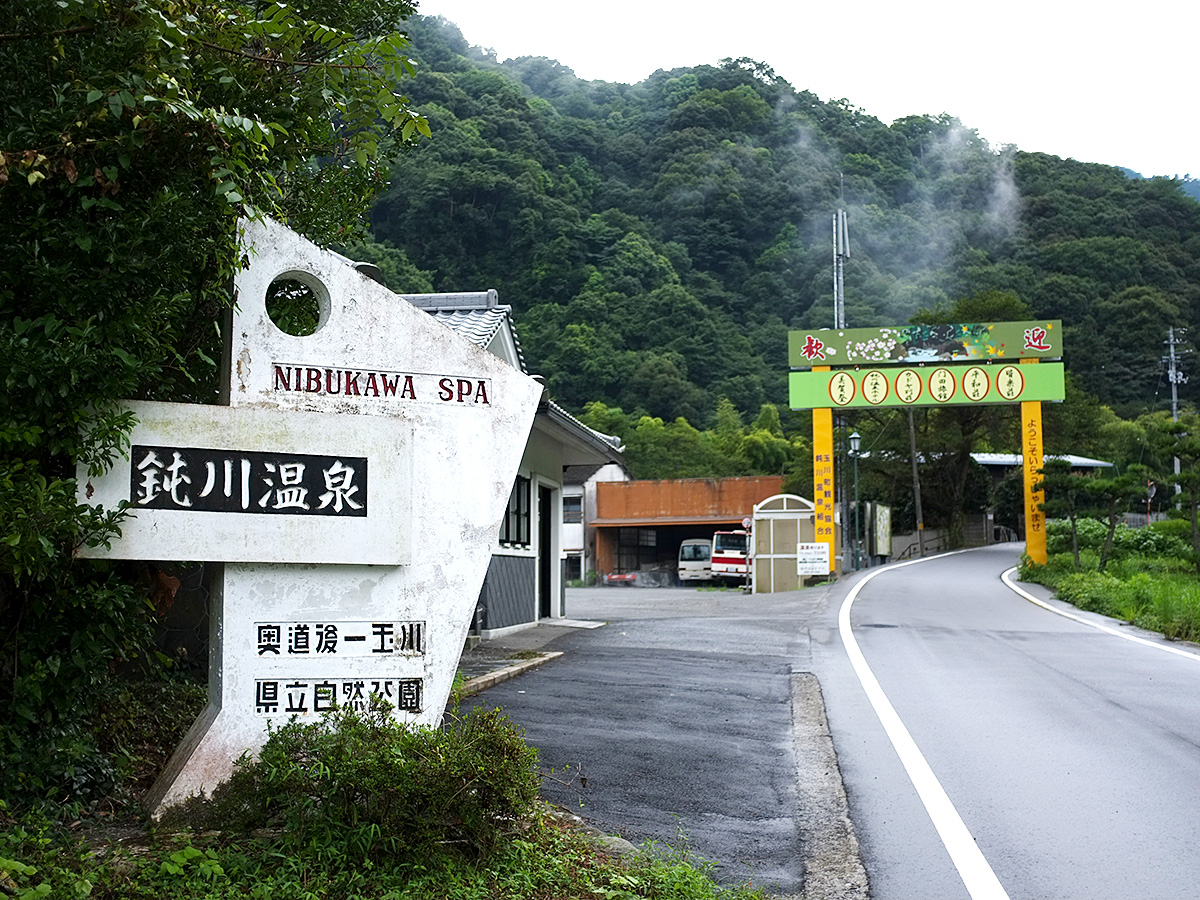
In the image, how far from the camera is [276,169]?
228 inches

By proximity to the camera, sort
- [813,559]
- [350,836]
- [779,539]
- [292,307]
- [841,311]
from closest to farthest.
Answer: [350,836]
[292,307]
[813,559]
[779,539]
[841,311]

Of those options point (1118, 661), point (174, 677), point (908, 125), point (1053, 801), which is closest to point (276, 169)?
point (174, 677)

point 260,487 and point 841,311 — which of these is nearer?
point 260,487

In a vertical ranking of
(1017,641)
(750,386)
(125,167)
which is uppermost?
(750,386)

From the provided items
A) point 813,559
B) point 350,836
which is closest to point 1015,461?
point 813,559

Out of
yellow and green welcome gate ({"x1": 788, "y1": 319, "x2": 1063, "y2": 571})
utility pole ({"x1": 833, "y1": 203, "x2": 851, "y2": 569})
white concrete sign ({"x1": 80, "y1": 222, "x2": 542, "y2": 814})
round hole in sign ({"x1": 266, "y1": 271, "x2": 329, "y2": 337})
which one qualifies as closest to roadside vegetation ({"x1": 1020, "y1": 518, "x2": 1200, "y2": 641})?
yellow and green welcome gate ({"x1": 788, "y1": 319, "x2": 1063, "y2": 571})

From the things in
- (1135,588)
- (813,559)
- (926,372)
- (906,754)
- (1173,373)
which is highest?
(1173,373)

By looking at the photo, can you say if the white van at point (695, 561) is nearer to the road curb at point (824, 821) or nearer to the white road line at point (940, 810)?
the white road line at point (940, 810)

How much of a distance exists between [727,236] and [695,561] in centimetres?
3436

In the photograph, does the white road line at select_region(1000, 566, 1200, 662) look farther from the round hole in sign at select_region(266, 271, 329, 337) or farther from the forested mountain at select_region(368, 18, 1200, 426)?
the forested mountain at select_region(368, 18, 1200, 426)

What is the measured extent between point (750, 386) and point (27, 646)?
67.0m

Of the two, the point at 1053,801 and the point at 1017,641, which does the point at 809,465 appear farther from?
the point at 1053,801

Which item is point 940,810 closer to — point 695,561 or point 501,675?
point 501,675

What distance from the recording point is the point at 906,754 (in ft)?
25.5
